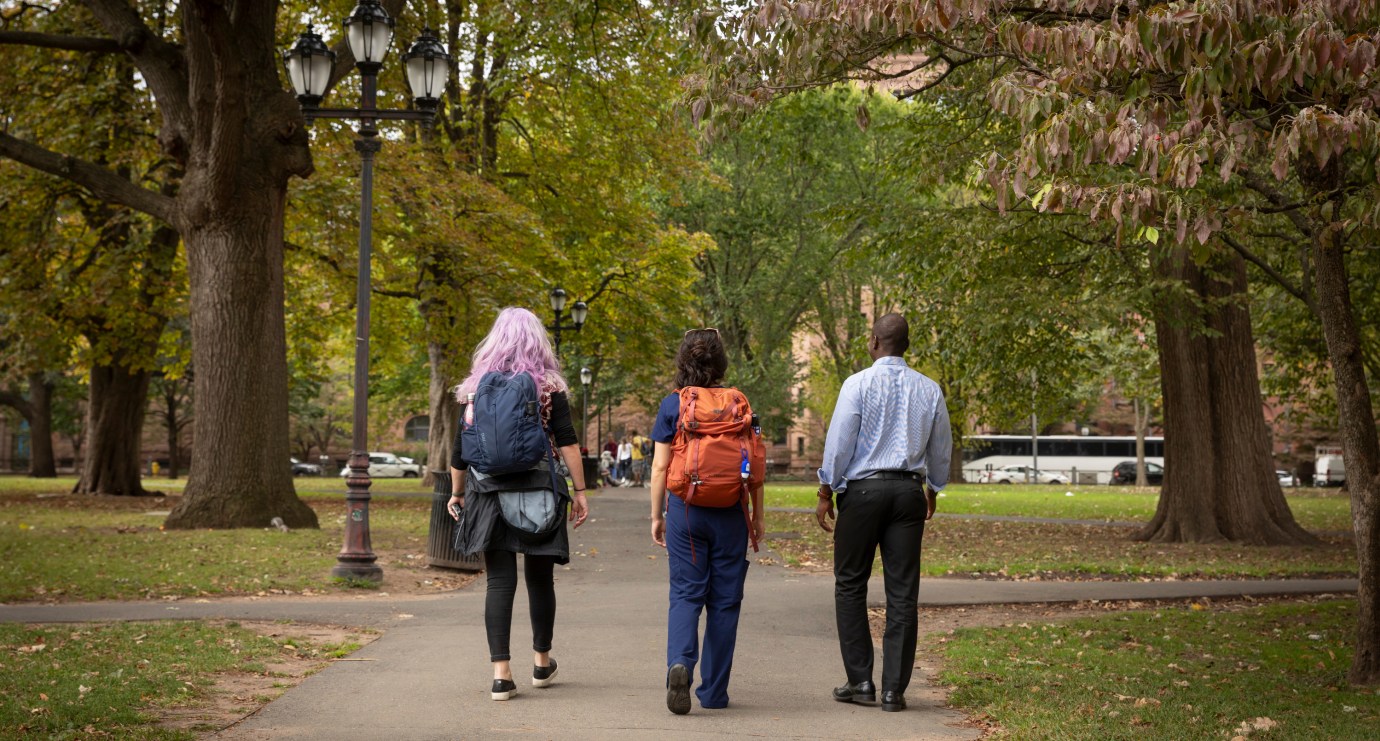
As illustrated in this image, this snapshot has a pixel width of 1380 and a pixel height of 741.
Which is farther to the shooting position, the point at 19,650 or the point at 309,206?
the point at 309,206

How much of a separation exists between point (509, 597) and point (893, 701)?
6.43ft

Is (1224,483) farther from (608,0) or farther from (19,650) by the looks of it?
(19,650)

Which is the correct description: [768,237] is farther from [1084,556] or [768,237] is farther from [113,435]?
[1084,556]

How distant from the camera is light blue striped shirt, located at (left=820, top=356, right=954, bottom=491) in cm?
629

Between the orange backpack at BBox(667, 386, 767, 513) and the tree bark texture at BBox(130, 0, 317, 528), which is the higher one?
the tree bark texture at BBox(130, 0, 317, 528)

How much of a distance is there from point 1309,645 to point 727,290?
35.3 meters

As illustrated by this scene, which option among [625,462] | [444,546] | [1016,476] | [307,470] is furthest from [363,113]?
[1016,476]

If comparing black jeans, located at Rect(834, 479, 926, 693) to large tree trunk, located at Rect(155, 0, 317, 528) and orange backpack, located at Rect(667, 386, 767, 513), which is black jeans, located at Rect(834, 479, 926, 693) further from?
large tree trunk, located at Rect(155, 0, 317, 528)

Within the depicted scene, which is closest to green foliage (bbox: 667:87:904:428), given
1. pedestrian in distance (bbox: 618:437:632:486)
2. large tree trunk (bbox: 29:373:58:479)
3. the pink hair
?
pedestrian in distance (bbox: 618:437:632:486)

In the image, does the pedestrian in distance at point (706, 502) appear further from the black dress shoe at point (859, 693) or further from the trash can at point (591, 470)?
the trash can at point (591, 470)

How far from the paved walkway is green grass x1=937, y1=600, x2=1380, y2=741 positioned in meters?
0.43

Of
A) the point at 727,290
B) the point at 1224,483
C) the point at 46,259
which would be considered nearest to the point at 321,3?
the point at 46,259

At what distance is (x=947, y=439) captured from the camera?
652 cm

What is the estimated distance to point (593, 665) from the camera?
7.51 metres
